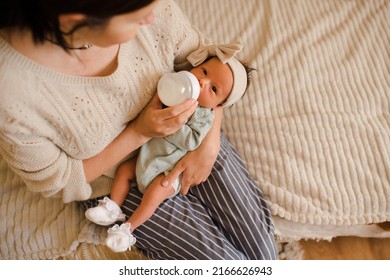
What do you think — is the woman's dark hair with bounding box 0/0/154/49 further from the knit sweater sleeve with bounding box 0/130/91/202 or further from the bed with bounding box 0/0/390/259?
the bed with bounding box 0/0/390/259

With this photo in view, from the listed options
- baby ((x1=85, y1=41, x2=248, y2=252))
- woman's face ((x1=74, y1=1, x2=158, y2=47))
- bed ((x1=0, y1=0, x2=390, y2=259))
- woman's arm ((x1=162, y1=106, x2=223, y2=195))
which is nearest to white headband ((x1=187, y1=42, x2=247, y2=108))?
baby ((x1=85, y1=41, x2=248, y2=252))

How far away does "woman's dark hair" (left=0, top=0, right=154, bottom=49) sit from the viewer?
0.56 metres

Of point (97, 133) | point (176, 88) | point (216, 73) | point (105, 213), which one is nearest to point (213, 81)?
point (216, 73)

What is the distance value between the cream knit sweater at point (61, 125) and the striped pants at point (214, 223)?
0.52 feet

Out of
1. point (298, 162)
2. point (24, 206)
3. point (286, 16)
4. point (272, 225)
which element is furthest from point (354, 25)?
point (24, 206)

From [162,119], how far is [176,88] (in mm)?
80

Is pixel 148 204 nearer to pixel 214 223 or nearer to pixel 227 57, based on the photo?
pixel 214 223

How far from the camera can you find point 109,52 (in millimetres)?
842

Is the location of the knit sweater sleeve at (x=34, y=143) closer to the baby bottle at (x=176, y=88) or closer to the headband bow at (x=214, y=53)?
the baby bottle at (x=176, y=88)

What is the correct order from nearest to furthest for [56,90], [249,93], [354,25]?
[56,90] < [249,93] < [354,25]

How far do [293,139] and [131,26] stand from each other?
74 cm

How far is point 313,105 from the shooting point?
1.28 metres

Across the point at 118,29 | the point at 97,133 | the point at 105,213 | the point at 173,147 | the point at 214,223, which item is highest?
the point at 118,29

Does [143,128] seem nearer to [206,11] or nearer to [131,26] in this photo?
[131,26]
